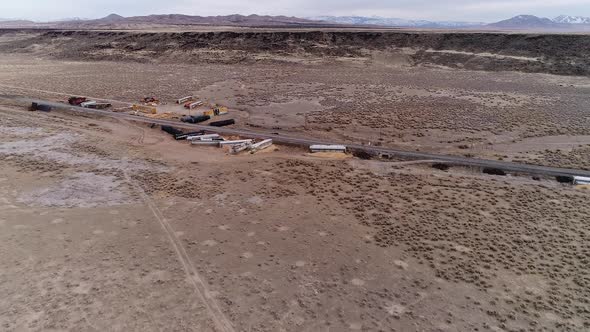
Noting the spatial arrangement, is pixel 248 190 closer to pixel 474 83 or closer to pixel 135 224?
pixel 135 224

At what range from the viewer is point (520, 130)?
107 ft

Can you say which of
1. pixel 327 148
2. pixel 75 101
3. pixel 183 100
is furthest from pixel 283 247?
pixel 75 101

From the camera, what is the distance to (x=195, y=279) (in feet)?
48.2

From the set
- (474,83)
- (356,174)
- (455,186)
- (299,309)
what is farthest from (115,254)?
(474,83)

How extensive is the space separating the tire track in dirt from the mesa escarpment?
58.5 metres

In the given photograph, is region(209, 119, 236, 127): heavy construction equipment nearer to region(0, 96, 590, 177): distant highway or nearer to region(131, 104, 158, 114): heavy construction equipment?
region(0, 96, 590, 177): distant highway

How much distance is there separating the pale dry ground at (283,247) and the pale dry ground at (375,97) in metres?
7.36

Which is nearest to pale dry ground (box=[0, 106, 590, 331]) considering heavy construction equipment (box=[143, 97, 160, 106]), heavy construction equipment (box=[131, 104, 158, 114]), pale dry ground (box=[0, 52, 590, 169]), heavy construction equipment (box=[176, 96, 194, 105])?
pale dry ground (box=[0, 52, 590, 169])

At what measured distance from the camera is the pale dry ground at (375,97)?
100ft

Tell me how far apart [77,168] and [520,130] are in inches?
1334

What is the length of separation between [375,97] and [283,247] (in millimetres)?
31312

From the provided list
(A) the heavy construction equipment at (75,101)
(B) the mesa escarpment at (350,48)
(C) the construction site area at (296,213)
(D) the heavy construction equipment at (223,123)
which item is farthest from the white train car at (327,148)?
(B) the mesa escarpment at (350,48)

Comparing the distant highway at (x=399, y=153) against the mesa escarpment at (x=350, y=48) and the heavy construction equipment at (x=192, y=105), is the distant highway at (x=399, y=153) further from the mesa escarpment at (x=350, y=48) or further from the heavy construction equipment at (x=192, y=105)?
the mesa escarpment at (x=350, y=48)

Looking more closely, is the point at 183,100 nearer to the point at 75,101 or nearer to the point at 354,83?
the point at 75,101
